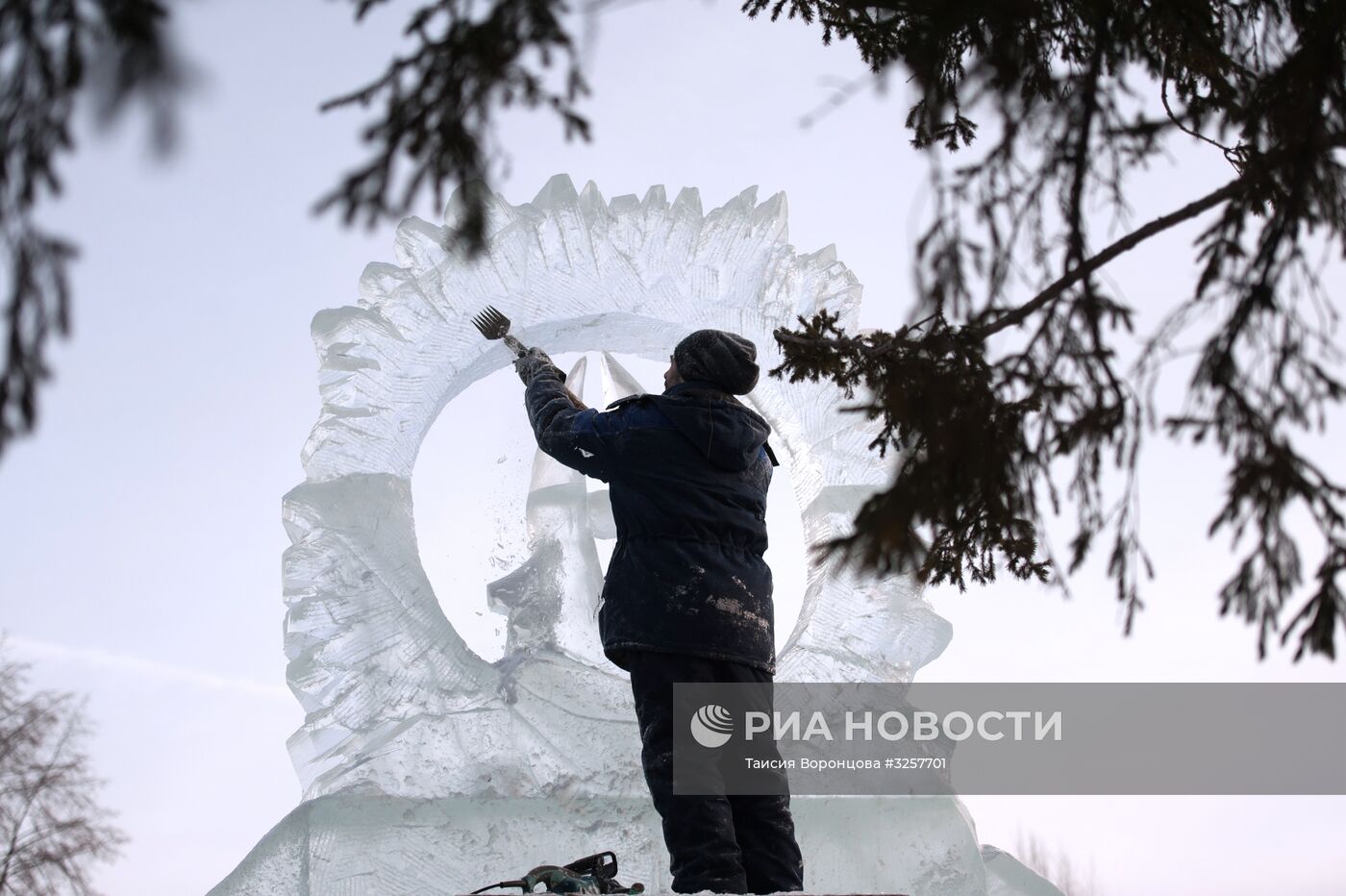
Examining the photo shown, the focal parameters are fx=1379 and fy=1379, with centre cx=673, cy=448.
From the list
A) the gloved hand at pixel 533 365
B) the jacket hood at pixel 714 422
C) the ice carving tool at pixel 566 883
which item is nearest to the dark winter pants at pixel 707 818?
the ice carving tool at pixel 566 883

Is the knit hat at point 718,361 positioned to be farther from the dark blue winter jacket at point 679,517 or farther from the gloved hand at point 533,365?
the gloved hand at point 533,365

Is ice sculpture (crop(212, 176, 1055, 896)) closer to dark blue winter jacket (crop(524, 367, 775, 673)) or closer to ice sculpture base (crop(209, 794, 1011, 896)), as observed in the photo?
ice sculpture base (crop(209, 794, 1011, 896))

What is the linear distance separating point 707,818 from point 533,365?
147 cm

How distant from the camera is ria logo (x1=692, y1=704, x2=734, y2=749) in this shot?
3.53 m

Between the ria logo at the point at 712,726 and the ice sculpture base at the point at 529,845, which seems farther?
the ice sculpture base at the point at 529,845

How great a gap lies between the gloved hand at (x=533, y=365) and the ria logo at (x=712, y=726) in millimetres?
1113

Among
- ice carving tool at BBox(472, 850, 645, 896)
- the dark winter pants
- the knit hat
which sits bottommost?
ice carving tool at BBox(472, 850, 645, 896)

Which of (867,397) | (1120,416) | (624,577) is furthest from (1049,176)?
(867,397)

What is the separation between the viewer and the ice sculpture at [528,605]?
5.51 metres

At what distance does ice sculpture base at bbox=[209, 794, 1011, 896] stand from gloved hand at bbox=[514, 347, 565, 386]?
2184mm

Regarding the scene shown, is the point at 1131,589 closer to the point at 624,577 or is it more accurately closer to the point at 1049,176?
the point at 1049,176

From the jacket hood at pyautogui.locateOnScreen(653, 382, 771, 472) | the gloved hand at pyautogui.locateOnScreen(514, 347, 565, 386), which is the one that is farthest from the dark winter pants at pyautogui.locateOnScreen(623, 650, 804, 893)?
the gloved hand at pyautogui.locateOnScreen(514, 347, 565, 386)

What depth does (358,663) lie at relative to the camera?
19.0 ft

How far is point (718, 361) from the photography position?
3.90 meters
